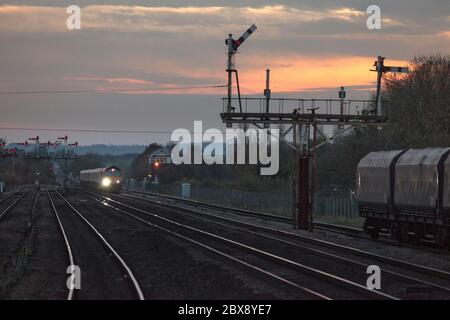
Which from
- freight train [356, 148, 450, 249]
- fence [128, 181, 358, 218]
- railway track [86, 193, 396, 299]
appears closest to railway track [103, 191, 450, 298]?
railway track [86, 193, 396, 299]

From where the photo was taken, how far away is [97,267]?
2078 cm

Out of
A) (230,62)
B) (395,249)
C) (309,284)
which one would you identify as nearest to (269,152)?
(230,62)

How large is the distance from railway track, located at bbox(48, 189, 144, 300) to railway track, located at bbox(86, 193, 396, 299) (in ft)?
11.8

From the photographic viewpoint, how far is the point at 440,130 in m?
55.7

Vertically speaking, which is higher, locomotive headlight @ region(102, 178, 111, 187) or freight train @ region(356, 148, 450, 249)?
freight train @ region(356, 148, 450, 249)

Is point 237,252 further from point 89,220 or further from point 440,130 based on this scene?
point 440,130

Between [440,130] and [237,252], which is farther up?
[440,130]

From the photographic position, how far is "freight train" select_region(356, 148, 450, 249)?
24.4 m

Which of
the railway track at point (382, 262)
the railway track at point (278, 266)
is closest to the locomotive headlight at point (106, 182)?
the railway track at point (278, 266)

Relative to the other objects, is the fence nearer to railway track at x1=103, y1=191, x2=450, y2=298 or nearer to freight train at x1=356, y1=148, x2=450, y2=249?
→ railway track at x1=103, y1=191, x2=450, y2=298

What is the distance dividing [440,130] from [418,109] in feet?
8.15

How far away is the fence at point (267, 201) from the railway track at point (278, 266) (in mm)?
15063

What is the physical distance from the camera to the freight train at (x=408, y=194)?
2438 cm
